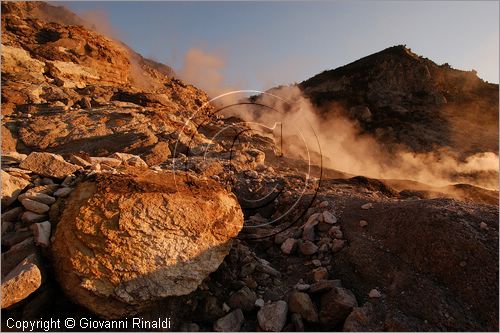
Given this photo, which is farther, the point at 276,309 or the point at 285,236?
the point at 285,236

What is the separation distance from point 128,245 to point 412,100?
89.1 ft

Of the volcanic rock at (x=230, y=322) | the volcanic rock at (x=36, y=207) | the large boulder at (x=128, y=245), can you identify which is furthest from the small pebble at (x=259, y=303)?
the volcanic rock at (x=36, y=207)

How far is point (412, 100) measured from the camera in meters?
26.1

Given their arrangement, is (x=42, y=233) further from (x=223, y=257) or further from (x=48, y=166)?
(x=223, y=257)

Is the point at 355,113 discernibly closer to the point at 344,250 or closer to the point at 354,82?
the point at 354,82

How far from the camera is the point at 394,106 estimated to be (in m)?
25.8

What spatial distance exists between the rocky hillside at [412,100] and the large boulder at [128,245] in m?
21.3

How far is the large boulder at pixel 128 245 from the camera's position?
352cm

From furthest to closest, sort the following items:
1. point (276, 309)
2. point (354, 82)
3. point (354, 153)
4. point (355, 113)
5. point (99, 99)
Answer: point (354, 82) → point (355, 113) → point (354, 153) → point (99, 99) → point (276, 309)

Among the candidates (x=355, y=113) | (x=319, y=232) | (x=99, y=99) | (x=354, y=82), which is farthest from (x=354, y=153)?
(x=319, y=232)

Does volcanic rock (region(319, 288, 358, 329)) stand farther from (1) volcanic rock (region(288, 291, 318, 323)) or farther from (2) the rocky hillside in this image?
(2) the rocky hillside

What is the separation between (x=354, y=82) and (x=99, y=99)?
21.1 metres

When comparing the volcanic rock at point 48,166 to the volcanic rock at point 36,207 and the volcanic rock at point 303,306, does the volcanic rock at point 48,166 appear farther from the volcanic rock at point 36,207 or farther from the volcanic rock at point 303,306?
the volcanic rock at point 303,306

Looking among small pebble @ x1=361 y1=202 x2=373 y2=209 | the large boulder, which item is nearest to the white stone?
the large boulder
